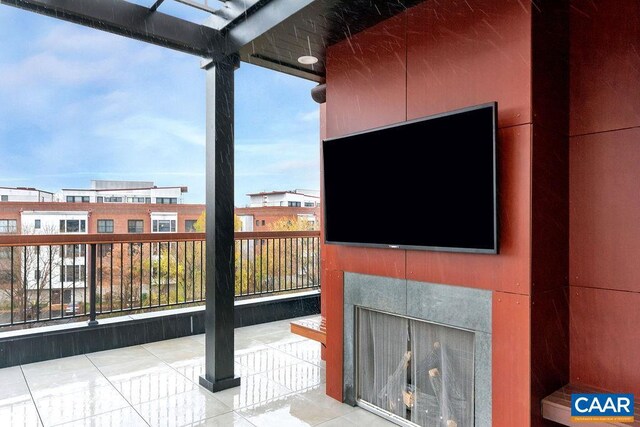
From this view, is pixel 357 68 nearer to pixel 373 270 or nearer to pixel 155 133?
pixel 373 270

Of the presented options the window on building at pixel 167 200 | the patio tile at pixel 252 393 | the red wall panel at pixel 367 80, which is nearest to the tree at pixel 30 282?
the patio tile at pixel 252 393

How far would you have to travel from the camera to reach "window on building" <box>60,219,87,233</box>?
8172 millimetres

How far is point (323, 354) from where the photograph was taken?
3.87m

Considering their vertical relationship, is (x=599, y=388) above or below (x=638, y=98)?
below

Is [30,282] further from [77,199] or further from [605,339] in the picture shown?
[77,199]

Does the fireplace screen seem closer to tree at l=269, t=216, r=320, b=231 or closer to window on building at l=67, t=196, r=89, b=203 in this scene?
tree at l=269, t=216, r=320, b=231

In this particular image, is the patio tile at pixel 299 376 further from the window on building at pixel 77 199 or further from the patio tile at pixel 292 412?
the window on building at pixel 77 199

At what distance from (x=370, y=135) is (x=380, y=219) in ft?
1.77

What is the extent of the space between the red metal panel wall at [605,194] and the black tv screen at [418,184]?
59 cm

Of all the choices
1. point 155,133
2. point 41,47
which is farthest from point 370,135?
point 41,47

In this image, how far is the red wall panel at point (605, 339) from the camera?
2154 millimetres

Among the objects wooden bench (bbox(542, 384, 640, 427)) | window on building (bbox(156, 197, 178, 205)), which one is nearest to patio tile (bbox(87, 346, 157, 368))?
wooden bench (bbox(542, 384, 640, 427))

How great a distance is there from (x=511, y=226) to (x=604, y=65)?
1010 mm

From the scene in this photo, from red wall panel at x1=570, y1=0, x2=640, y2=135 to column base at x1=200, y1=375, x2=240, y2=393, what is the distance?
2.80m
